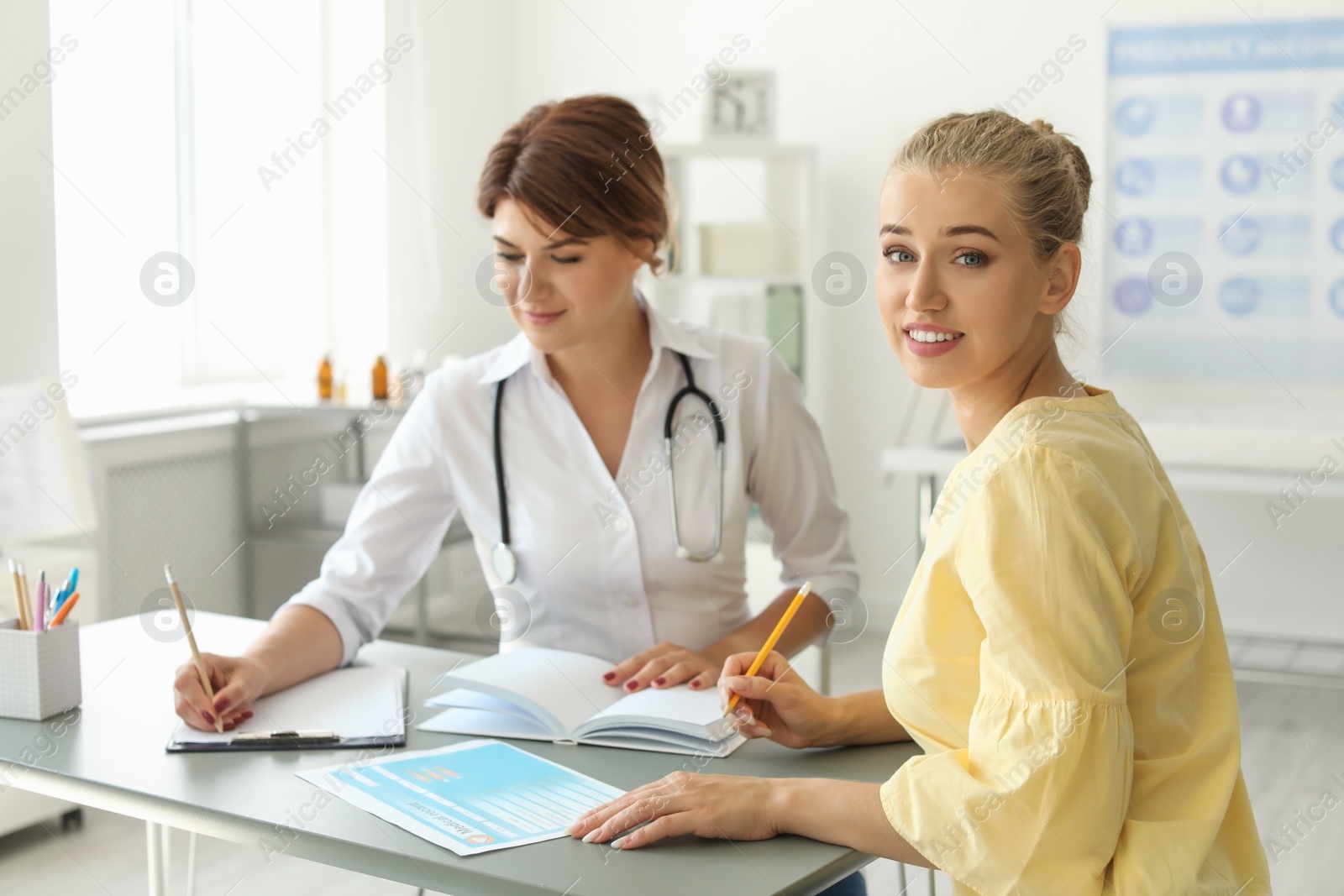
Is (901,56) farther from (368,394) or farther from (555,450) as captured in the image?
(555,450)

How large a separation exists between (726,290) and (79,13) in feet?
7.13

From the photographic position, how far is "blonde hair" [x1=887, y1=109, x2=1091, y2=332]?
1.00 meters

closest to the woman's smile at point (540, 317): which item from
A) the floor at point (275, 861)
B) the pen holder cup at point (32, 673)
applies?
the pen holder cup at point (32, 673)

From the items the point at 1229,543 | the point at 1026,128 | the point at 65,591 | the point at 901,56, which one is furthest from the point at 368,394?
the point at 1026,128

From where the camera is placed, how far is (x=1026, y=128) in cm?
104

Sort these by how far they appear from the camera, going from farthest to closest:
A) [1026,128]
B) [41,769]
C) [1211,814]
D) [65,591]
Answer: [65,591], [41,769], [1026,128], [1211,814]

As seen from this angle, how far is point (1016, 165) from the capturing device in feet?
3.28

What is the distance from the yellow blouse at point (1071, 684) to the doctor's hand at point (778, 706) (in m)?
0.26

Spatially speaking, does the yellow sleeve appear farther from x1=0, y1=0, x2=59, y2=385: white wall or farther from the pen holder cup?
x1=0, y1=0, x2=59, y2=385: white wall

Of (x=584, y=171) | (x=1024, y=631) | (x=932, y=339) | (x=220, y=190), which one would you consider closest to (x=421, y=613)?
(x=220, y=190)

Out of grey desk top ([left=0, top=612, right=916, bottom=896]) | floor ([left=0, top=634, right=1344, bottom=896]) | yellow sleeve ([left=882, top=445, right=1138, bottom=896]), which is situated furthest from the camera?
floor ([left=0, top=634, right=1344, bottom=896])

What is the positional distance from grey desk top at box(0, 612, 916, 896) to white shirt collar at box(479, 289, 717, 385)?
0.44 m

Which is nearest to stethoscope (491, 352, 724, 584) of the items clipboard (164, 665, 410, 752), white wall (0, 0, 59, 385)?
clipboard (164, 665, 410, 752)

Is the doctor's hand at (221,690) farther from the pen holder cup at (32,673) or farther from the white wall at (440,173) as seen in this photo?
the white wall at (440,173)
